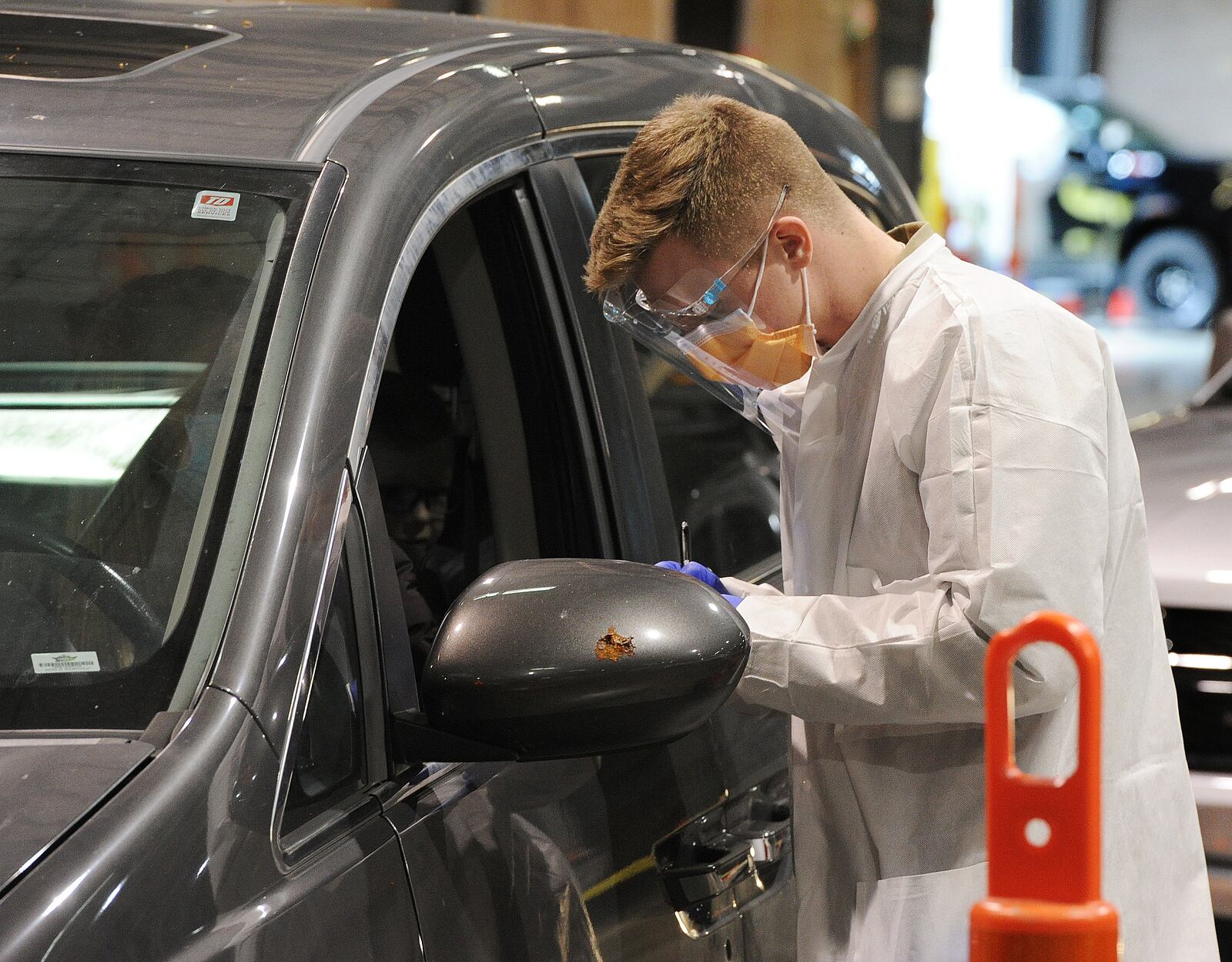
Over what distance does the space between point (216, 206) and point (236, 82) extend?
27cm

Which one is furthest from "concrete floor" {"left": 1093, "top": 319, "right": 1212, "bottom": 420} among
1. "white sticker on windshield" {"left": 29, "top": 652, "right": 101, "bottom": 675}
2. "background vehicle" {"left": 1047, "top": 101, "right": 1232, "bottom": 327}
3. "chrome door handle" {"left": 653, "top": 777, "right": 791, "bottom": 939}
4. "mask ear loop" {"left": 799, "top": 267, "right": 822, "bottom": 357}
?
"white sticker on windshield" {"left": 29, "top": 652, "right": 101, "bottom": 675}

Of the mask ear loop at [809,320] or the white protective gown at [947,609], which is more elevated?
the mask ear loop at [809,320]

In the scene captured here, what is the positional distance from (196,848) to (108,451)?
0.53 m

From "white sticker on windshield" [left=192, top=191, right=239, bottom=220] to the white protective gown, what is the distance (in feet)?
2.53

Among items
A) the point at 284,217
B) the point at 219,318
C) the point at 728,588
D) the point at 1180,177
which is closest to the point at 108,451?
the point at 219,318

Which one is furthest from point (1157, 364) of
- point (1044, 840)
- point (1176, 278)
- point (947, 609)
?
point (1044, 840)

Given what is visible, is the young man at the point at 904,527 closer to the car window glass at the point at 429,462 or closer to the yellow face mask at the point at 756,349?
the yellow face mask at the point at 756,349

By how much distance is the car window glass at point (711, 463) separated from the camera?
2.47 meters

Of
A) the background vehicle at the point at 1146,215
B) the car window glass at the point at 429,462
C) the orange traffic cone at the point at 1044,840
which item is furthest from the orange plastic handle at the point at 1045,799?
the background vehicle at the point at 1146,215

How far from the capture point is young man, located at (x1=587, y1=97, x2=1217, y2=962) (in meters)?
1.84

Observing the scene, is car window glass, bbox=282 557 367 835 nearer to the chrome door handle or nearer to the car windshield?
the car windshield

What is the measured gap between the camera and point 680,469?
2533mm

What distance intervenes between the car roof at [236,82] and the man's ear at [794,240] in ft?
1.58

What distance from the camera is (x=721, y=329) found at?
2.15m
